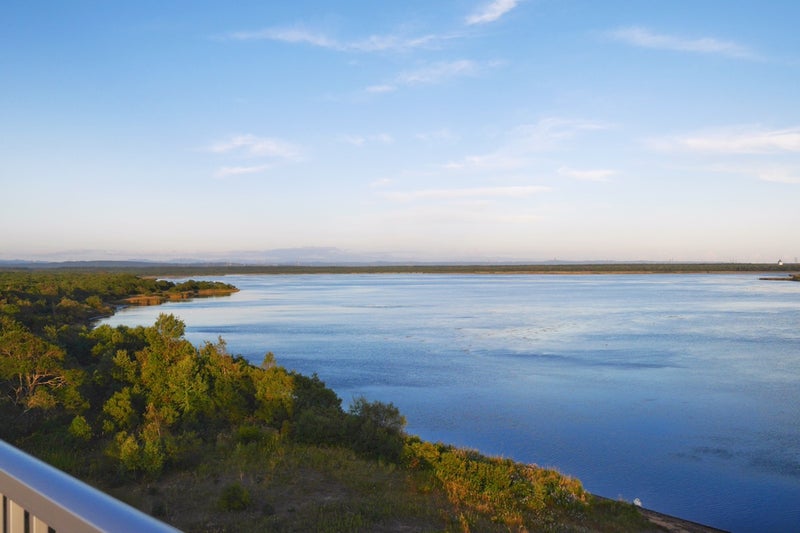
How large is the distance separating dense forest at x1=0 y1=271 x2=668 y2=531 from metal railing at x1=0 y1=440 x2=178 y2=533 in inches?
329

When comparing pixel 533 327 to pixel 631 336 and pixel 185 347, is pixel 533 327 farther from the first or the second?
pixel 185 347

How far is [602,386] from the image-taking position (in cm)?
2273

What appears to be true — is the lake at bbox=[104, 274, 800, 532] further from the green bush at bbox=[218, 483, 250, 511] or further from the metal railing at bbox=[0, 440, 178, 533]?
the metal railing at bbox=[0, 440, 178, 533]

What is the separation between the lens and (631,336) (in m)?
35.3

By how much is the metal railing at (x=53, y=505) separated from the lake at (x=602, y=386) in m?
12.6

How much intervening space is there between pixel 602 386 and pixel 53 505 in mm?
23080

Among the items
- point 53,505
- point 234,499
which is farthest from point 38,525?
point 234,499

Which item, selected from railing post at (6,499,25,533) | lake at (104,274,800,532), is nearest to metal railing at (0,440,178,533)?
railing post at (6,499,25,533)

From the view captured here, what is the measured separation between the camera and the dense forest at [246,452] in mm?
10172

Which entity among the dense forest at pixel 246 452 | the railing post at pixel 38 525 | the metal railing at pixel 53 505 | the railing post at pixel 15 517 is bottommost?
the dense forest at pixel 246 452

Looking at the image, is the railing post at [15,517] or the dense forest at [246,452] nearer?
the railing post at [15,517]

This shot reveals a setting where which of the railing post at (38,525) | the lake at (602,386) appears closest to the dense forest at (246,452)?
the lake at (602,386)

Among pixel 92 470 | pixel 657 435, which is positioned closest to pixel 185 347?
pixel 92 470

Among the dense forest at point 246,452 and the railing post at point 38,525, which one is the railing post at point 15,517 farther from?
the dense forest at point 246,452
